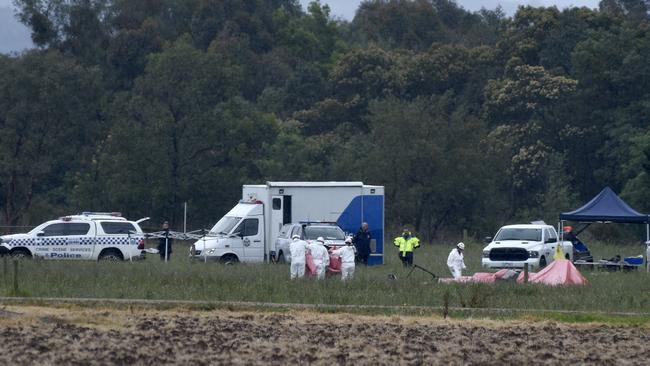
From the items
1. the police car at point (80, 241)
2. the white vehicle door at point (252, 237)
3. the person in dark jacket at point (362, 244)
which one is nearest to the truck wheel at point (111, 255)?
the police car at point (80, 241)

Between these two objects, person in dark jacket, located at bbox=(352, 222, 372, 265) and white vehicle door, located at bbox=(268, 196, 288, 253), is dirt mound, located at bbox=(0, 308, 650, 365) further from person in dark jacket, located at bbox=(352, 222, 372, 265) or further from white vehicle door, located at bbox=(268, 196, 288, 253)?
white vehicle door, located at bbox=(268, 196, 288, 253)

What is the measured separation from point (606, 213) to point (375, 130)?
30.4m

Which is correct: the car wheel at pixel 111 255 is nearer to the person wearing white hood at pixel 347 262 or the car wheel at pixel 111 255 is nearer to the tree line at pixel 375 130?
the person wearing white hood at pixel 347 262

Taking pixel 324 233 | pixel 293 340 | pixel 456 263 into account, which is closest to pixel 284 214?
pixel 324 233

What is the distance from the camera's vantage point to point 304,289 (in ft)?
99.9

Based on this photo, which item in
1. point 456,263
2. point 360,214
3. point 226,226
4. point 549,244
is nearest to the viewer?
point 456,263

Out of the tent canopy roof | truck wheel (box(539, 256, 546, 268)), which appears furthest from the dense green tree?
the tent canopy roof

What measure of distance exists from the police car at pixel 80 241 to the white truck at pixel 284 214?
2.17m

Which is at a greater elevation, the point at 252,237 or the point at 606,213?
the point at 606,213

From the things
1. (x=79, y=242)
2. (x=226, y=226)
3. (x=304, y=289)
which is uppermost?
(x=226, y=226)

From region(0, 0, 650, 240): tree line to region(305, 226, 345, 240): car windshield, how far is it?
88.9ft

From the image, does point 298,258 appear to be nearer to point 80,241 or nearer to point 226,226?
point 226,226

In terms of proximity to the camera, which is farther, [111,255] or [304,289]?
[111,255]

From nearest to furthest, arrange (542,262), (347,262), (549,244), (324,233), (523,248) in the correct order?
1. (347,262)
2. (523,248)
3. (542,262)
4. (324,233)
5. (549,244)
